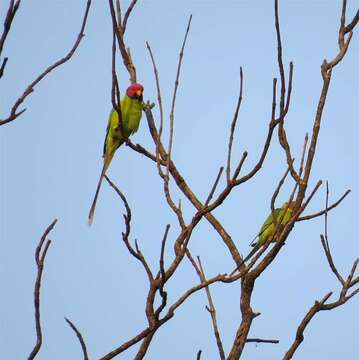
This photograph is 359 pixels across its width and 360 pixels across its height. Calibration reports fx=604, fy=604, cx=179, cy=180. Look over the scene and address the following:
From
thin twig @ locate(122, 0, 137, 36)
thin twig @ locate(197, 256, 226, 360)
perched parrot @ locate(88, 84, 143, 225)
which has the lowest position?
thin twig @ locate(197, 256, 226, 360)

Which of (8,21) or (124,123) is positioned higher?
(124,123)

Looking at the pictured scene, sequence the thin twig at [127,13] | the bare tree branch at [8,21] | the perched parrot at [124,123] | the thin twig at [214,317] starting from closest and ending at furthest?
the bare tree branch at [8,21], the thin twig at [214,317], the thin twig at [127,13], the perched parrot at [124,123]

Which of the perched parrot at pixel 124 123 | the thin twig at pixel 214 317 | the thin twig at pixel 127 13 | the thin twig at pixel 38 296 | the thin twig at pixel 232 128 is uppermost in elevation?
the perched parrot at pixel 124 123

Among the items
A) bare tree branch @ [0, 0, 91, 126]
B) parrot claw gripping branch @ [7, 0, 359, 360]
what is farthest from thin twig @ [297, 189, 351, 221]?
bare tree branch @ [0, 0, 91, 126]

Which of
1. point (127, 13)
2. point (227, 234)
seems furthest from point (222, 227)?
point (127, 13)

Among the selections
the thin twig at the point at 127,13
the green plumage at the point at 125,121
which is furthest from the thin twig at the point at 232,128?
the green plumage at the point at 125,121

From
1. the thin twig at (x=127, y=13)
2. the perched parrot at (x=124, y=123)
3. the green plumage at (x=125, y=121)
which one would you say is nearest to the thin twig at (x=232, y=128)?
the thin twig at (x=127, y=13)

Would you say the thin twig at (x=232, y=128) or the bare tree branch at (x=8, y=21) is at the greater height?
the thin twig at (x=232, y=128)

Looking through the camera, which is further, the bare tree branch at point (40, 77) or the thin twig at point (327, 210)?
the thin twig at point (327, 210)

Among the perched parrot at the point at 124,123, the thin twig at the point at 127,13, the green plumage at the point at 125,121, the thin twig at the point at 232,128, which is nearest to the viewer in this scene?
the thin twig at the point at 232,128

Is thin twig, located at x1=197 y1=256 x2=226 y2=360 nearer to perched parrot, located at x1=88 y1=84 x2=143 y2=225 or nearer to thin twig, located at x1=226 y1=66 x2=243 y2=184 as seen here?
thin twig, located at x1=226 y1=66 x2=243 y2=184

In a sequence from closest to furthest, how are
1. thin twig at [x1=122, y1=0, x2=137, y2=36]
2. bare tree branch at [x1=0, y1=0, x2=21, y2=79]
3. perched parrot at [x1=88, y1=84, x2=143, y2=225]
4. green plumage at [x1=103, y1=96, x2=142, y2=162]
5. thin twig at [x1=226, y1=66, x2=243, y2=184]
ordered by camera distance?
bare tree branch at [x1=0, y1=0, x2=21, y2=79], thin twig at [x1=226, y1=66, x2=243, y2=184], thin twig at [x1=122, y1=0, x2=137, y2=36], perched parrot at [x1=88, y1=84, x2=143, y2=225], green plumage at [x1=103, y1=96, x2=142, y2=162]

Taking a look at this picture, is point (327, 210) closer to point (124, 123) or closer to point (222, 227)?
point (222, 227)

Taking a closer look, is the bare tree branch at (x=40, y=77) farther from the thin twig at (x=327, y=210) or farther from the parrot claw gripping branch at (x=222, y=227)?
the thin twig at (x=327, y=210)
